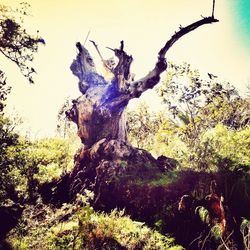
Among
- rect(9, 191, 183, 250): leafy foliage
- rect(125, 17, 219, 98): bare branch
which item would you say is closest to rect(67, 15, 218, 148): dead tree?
rect(125, 17, 219, 98): bare branch

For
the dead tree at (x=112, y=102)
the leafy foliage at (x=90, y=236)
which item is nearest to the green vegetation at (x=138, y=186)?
the leafy foliage at (x=90, y=236)

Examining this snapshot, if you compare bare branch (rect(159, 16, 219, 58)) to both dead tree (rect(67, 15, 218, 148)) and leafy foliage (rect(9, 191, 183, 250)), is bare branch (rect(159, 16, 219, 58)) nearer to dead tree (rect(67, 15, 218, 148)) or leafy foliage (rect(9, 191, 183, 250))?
dead tree (rect(67, 15, 218, 148))

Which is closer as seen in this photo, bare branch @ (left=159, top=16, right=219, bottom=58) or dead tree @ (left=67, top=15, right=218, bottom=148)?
bare branch @ (left=159, top=16, right=219, bottom=58)

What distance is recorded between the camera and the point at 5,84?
7863 millimetres

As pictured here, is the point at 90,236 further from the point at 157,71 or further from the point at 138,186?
the point at 157,71

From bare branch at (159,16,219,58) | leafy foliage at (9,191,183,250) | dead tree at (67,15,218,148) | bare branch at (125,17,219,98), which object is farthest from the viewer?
dead tree at (67,15,218,148)

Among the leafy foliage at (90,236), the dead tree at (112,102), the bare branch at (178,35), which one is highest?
the bare branch at (178,35)

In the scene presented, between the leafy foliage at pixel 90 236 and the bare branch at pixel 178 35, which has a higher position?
the bare branch at pixel 178 35

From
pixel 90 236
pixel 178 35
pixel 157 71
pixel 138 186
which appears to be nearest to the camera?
pixel 90 236

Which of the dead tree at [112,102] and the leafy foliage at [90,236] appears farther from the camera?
the dead tree at [112,102]

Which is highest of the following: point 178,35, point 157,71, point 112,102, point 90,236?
point 178,35

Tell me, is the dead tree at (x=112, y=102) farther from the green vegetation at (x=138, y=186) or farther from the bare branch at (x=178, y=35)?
the green vegetation at (x=138, y=186)

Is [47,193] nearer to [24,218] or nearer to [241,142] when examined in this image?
[24,218]

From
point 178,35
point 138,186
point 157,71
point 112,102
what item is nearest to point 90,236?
point 138,186
